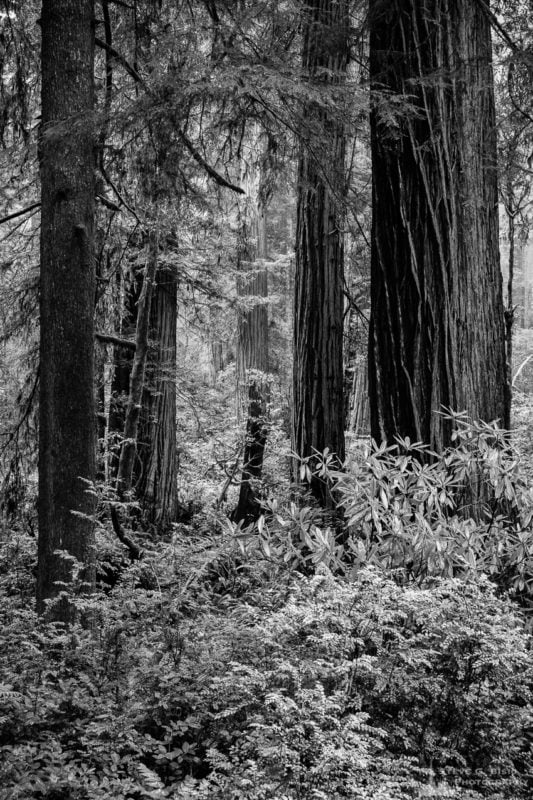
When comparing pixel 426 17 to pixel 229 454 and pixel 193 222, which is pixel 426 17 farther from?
pixel 229 454

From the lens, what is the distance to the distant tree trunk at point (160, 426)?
9703mm

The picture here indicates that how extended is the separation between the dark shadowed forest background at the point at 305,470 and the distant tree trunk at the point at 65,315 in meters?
0.02

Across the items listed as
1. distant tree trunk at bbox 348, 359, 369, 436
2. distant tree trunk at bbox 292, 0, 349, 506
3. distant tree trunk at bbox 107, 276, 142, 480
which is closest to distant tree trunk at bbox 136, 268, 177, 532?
distant tree trunk at bbox 107, 276, 142, 480

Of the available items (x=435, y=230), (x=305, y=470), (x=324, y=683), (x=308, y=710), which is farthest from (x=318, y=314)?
(x=308, y=710)

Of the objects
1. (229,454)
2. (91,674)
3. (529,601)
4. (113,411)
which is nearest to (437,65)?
(529,601)

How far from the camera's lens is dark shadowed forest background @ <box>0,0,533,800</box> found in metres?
2.52

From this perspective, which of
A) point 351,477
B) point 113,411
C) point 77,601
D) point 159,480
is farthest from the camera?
point 159,480

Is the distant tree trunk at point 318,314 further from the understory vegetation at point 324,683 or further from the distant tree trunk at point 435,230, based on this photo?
the understory vegetation at point 324,683

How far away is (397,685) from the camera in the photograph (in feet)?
8.76

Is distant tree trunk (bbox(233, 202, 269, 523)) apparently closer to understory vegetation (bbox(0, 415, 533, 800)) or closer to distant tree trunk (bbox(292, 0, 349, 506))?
distant tree trunk (bbox(292, 0, 349, 506))

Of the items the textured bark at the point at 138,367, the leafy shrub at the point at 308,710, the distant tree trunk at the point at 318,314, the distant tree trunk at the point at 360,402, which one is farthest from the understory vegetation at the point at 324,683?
the distant tree trunk at the point at 360,402

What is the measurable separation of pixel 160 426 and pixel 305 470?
21.9 feet

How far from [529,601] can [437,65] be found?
3340 millimetres

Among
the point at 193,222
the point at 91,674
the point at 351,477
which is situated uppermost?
the point at 193,222
